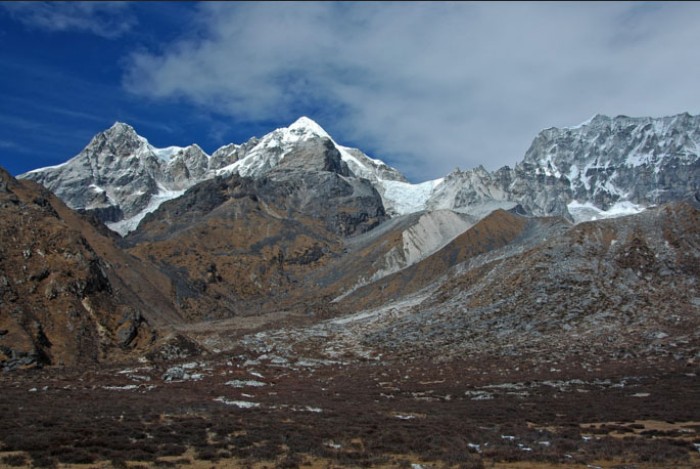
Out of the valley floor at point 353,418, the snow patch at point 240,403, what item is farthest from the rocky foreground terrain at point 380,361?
the snow patch at point 240,403

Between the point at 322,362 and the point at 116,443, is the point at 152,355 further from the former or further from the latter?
the point at 116,443

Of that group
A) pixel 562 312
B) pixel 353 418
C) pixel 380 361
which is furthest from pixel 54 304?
pixel 562 312

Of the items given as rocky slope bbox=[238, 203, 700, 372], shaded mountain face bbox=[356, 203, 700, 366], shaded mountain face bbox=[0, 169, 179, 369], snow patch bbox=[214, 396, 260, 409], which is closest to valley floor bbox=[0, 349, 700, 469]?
snow patch bbox=[214, 396, 260, 409]

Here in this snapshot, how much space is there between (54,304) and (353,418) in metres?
44.3

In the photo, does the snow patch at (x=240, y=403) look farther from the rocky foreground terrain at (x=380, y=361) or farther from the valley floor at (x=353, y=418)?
the rocky foreground terrain at (x=380, y=361)

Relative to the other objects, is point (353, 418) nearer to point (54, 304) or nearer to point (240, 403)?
point (240, 403)

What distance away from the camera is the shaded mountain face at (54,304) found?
6272 centimetres

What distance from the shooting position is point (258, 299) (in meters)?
175

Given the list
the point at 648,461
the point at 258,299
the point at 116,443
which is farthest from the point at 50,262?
the point at 258,299

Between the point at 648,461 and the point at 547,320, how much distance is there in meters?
60.8

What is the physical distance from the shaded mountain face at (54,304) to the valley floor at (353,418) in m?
5.50

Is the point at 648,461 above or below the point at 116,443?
below

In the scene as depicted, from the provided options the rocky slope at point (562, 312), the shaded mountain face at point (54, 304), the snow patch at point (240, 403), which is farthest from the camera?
the rocky slope at point (562, 312)

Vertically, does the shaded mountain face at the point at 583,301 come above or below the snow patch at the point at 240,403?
above
